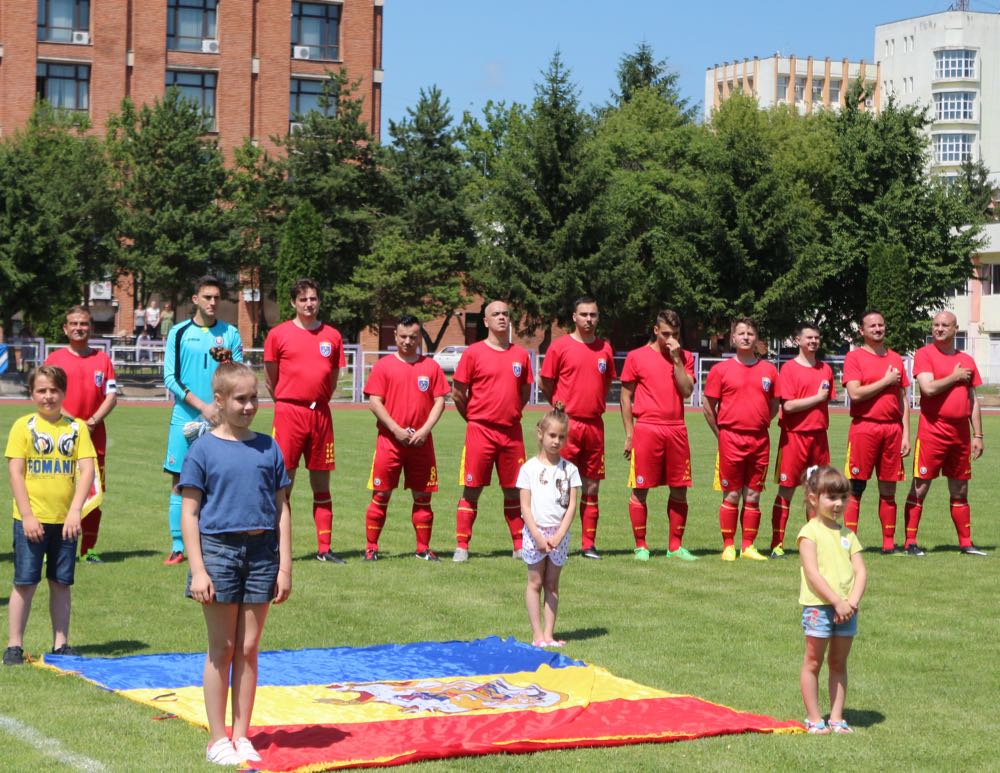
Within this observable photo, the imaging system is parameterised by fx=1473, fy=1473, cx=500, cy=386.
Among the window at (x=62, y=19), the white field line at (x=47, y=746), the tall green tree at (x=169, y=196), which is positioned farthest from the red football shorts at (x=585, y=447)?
the window at (x=62, y=19)

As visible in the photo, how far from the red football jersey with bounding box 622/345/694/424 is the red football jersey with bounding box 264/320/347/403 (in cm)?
272

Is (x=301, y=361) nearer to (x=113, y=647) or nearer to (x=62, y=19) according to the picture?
(x=113, y=647)

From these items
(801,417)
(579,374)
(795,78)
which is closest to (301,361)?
(579,374)

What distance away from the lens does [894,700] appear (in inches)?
323

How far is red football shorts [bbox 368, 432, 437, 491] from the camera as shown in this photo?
13055mm

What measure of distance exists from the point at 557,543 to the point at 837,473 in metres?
2.48

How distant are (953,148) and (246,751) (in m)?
137

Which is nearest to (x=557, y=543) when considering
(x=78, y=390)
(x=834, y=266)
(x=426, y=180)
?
(x=78, y=390)

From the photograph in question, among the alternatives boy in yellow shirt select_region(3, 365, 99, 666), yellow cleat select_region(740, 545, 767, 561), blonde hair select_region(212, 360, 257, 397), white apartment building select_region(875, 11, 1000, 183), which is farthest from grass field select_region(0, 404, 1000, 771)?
white apartment building select_region(875, 11, 1000, 183)

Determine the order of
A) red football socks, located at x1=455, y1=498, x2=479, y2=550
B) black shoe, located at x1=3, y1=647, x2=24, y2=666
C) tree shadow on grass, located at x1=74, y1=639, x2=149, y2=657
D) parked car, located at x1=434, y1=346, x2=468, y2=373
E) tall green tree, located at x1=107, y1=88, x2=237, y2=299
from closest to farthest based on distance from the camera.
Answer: black shoe, located at x1=3, y1=647, x2=24, y2=666, tree shadow on grass, located at x1=74, y1=639, x2=149, y2=657, red football socks, located at x1=455, y1=498, x2=479, y2=550, parked car, located at x1=434, y1=346, x2=468, y2=373, tall green tree, located at x1=107, y1=88, x2=237, y2=299

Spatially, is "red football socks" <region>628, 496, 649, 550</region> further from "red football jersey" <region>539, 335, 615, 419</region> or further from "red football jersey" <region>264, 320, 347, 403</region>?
"red football jersey" <region>264, 320, 347, 403</region>

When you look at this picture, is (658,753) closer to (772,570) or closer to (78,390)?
(772,570)

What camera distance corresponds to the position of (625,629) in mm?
10156

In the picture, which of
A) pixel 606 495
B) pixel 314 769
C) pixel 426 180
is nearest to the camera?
pixel 314 769
